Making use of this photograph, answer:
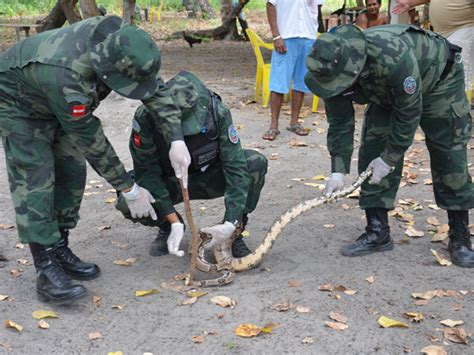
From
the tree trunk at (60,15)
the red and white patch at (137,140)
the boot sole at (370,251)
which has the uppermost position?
the red and white patch at (137,140)

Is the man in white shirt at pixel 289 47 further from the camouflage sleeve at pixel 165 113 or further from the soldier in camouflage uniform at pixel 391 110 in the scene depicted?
the camouflage sleeve at pixel 165 113

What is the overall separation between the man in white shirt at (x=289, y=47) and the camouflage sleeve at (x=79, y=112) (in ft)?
13.7

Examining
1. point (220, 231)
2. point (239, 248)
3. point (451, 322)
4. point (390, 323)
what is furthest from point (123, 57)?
point (451, 322)

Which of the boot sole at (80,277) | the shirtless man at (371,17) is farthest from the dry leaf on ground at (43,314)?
the shirtless man at (371,17)

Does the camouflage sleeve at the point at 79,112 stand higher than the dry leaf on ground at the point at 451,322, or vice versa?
the camouflage sleeve at the point at 79,112

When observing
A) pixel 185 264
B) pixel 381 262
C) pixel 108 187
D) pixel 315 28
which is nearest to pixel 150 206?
pixel 185 264

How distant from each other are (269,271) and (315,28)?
14.0ft

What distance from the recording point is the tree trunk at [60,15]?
13062 millimetres

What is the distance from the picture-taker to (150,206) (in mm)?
3564

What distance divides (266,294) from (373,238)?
0.91 meters

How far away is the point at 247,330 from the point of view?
330 centimetres

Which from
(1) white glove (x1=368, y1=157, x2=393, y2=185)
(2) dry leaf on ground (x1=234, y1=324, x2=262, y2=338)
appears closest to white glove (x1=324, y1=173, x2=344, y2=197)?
(1) white glove (x1=368, y1=157, x2=393, y2=185)

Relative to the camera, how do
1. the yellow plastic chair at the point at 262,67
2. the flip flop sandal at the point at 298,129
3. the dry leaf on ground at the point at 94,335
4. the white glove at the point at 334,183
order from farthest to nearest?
the yellow plastic chair at the point at 262,67 < the flip flop sandal at the point at 298,129 < the white glove at the point at 334,183 < the dry leaf on ground at the point at 94,335

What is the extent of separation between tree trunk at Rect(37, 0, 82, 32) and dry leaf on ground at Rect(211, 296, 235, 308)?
412 inches
